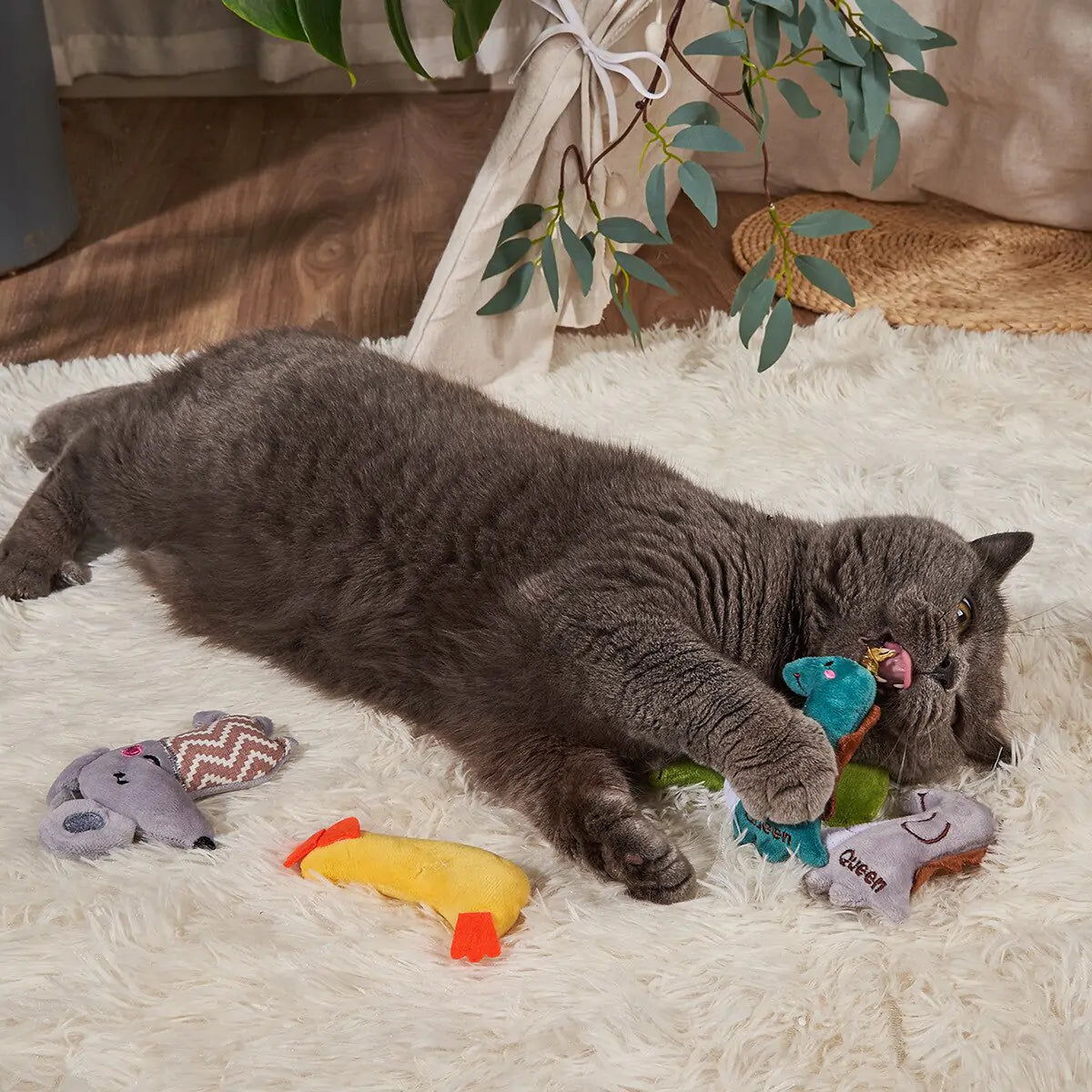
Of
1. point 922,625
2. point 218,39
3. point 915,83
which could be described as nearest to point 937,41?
point 915,83

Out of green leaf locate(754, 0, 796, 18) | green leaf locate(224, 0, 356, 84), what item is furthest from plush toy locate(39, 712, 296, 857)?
green leaf locate(754, 0, 796, 18)

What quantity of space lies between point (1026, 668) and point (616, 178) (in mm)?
1164

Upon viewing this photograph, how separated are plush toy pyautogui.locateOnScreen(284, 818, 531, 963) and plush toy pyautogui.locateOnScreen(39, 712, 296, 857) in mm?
130

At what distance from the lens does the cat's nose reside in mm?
1239

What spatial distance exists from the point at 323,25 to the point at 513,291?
573 millimetres

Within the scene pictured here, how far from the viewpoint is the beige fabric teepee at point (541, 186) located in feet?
6.39

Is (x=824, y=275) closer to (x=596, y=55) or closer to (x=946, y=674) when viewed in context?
(x=596, y=55)

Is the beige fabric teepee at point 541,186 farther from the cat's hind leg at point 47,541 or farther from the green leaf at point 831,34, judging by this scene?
the cat's hind leg at point 47,541

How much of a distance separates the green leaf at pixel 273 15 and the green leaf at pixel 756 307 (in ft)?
2.55

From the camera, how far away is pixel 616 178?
2.16m

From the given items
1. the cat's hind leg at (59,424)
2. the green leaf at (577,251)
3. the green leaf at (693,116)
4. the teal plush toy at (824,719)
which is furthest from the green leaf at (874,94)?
the cat's hind leg at (59,424)

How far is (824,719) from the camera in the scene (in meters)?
1.22

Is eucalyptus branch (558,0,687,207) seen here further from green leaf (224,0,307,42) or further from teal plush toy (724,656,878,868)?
teal plush toy (724,656,878,868)

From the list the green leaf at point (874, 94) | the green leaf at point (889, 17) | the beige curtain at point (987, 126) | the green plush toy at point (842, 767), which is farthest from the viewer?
the beige curtain at point (987, 126)
